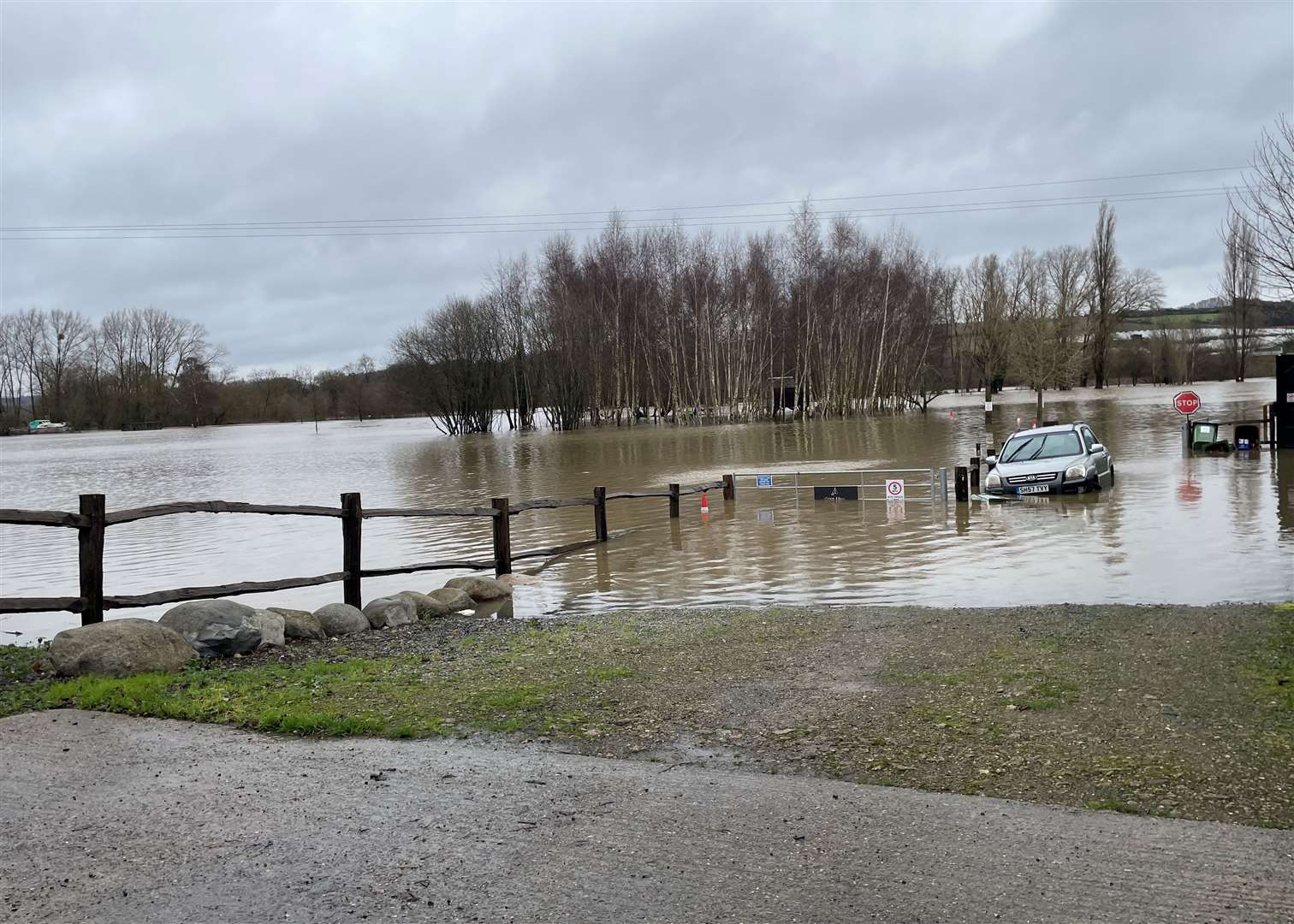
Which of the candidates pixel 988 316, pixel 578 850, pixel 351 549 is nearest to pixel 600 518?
pixel 351 549

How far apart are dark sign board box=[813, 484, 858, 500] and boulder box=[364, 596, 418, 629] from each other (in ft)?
42.8

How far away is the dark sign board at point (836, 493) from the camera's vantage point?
2273 centimetres

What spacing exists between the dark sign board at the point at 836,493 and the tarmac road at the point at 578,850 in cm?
1768

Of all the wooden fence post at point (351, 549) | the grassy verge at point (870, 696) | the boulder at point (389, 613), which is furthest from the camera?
the wooden fence post at point (351, 549)

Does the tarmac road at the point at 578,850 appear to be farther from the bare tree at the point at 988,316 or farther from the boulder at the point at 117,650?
the bare tree at the point at 988,316

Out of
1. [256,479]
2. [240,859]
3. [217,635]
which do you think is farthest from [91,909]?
[256,479]

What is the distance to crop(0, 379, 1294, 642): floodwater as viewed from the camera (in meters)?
13.0

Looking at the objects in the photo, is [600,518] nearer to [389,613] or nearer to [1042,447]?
[389,613]

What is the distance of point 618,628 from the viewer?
10.2m

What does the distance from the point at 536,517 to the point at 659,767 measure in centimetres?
1847

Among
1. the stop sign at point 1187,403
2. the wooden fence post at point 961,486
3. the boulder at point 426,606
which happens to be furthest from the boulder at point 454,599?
the stop sign at point 1187,403

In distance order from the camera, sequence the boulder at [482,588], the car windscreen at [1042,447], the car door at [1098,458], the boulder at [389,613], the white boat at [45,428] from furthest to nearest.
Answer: the white boat at [45,428], the car windscreen at [1042,447], the car door at [1098,458], the boulder at [482,588], the boulder at [389,613]

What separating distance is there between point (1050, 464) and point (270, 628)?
17888 mm

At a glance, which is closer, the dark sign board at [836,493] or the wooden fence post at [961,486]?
the wooden fence post at [961,486]
